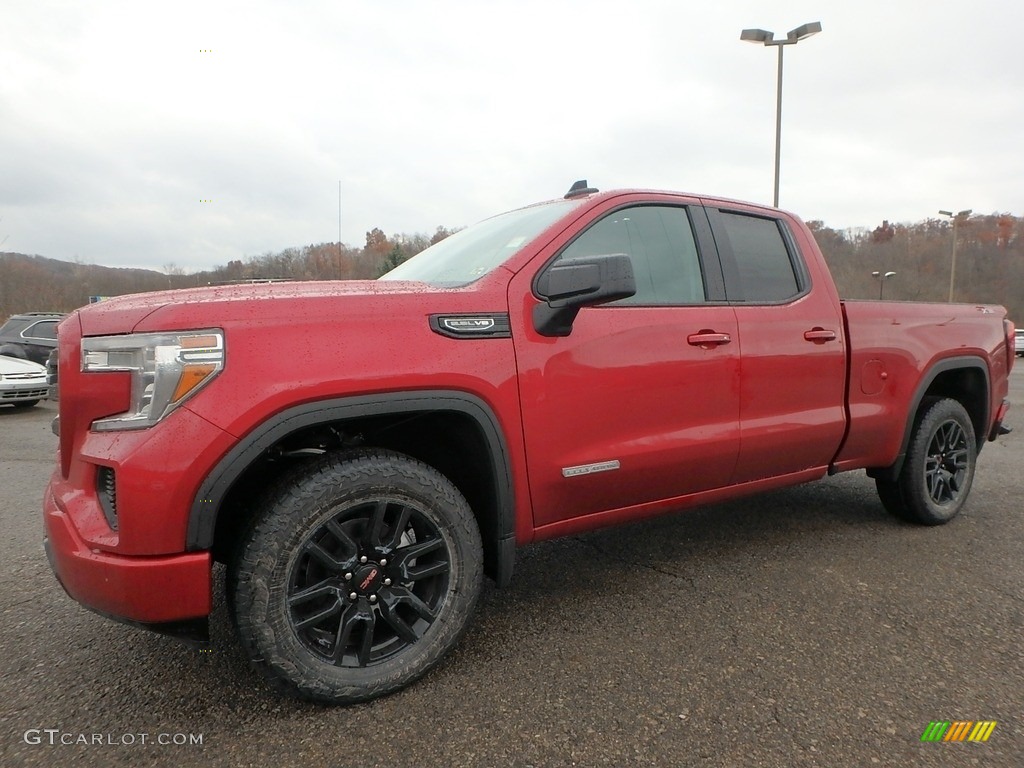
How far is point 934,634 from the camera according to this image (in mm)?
2549

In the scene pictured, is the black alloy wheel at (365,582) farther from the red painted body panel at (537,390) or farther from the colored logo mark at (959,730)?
the colored logo mark at (959,730)

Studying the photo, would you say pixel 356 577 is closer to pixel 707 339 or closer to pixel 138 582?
pixel 138 582

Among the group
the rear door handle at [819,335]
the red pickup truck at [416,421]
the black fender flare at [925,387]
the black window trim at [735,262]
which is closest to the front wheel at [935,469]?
the black fender flare at [925,387]

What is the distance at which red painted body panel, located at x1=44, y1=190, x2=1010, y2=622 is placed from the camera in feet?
6.01

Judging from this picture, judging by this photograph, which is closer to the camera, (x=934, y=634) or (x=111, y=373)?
(x=111, y=373)

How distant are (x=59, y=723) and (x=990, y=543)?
4339 mm

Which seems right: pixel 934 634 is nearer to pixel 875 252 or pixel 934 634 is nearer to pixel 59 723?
pixel 59 723

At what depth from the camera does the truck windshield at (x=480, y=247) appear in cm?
266

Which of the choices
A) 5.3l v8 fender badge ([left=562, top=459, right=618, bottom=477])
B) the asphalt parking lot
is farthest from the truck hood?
the asphalt parking lot

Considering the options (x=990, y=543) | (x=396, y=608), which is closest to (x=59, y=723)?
(x=396, y=608)

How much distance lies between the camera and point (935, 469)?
12.9 ft

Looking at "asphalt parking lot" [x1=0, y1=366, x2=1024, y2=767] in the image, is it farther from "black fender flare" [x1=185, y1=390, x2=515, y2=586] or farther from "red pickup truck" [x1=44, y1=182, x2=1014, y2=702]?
"black fender flare" [x1=185, y1=390, x2=515, y2=586]

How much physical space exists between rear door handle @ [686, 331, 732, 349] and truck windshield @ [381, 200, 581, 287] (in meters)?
0.75

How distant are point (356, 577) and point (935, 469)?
3551 millimetres
